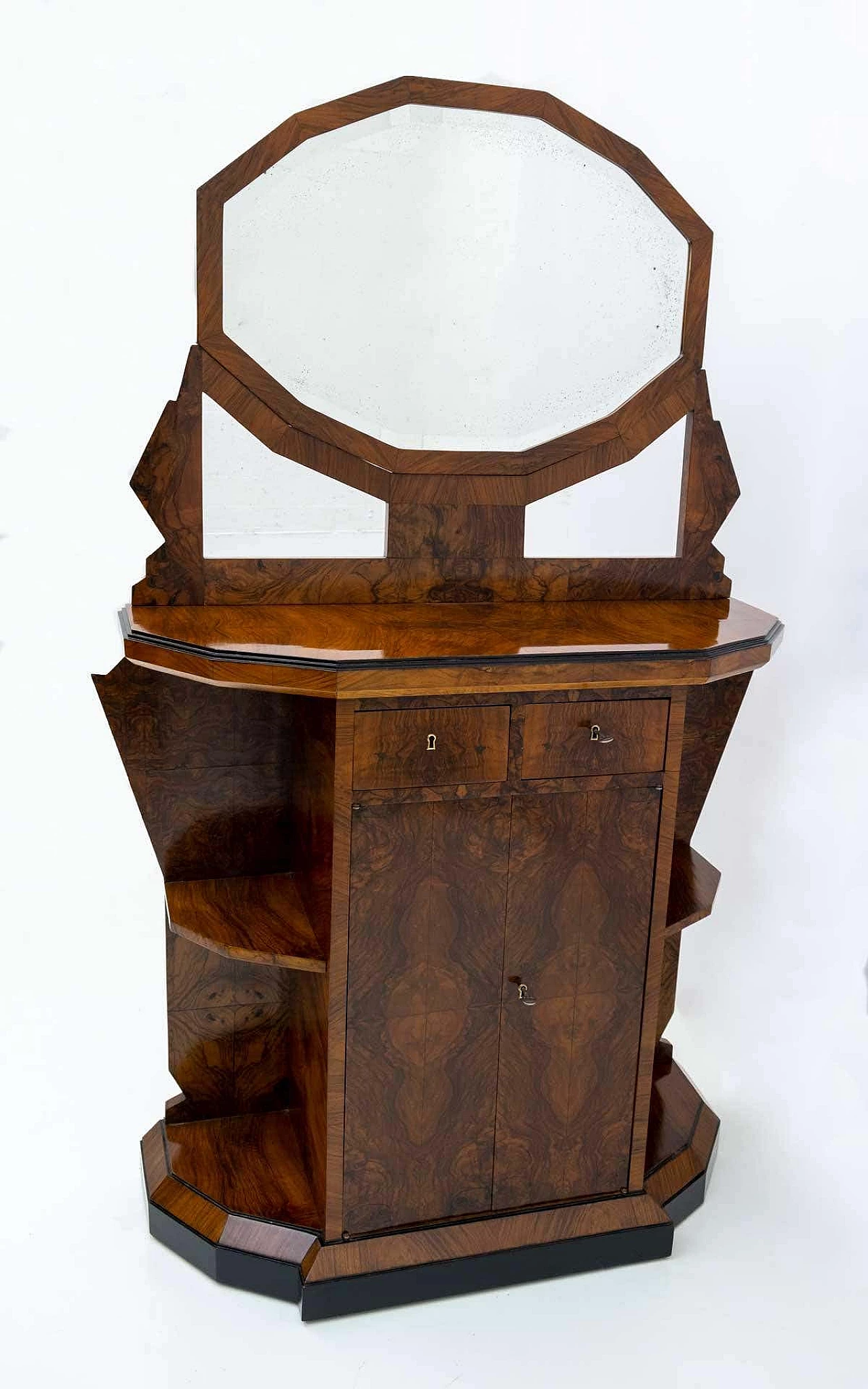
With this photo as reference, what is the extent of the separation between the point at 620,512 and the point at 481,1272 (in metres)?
1.78

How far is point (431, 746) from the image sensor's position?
2734 mm

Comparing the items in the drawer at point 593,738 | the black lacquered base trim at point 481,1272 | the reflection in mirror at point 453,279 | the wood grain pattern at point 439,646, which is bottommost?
the black lacquered base trim at point 481,1272

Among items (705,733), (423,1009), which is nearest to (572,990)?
(423,1009)

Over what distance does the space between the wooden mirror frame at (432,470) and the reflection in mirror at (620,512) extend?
0.17 ft

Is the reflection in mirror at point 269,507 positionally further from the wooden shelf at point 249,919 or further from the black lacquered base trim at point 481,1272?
the black lacquered base trim at point 481,1272

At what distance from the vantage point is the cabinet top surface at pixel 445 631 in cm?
265

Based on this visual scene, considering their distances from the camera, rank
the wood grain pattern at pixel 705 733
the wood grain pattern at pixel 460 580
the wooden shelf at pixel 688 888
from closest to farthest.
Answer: the wood grain pattern at pixel 460 580
the wooden shelf at pixel 688 888
the wood grain pattern at pixel 705 733

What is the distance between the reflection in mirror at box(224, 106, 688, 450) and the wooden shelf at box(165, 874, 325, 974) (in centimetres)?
101

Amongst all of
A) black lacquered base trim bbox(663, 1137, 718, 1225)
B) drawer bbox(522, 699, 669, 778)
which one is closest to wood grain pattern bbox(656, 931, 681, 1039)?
black lacquered base trim bbox(663, 1137, 718, 1225)

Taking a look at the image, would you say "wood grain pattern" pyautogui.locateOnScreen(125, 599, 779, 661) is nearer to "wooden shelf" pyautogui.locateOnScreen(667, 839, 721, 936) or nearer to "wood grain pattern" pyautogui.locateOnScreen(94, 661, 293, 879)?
"wood grain pattern" pyautogui.locateOnScreen(94, 661, 293, 879)

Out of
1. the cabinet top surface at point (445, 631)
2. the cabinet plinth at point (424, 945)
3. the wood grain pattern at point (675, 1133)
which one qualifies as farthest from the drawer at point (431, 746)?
the wood grain pattern at point (675, 1133)

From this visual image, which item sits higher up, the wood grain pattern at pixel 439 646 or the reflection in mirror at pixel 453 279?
the reflection in mirror at pixel 453 279

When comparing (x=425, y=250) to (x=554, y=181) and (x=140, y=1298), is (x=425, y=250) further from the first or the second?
(x=140, y=1298)

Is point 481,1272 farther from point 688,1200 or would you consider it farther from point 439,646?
point 439,646
